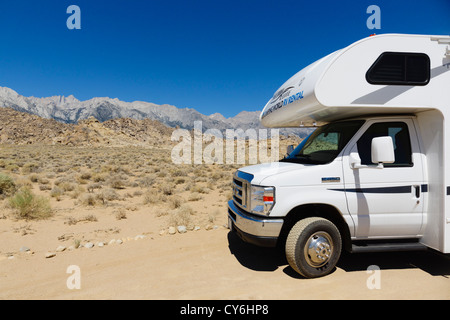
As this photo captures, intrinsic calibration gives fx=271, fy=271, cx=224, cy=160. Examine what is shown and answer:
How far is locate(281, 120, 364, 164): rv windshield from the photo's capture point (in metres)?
4.32

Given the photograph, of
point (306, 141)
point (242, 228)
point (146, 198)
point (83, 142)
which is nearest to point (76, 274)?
point (242, 228)

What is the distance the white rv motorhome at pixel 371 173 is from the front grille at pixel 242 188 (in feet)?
0.17

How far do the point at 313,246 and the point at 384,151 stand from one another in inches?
65.8

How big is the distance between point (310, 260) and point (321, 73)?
276cm

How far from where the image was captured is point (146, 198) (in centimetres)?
1050

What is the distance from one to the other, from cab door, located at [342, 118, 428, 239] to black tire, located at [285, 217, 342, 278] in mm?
403

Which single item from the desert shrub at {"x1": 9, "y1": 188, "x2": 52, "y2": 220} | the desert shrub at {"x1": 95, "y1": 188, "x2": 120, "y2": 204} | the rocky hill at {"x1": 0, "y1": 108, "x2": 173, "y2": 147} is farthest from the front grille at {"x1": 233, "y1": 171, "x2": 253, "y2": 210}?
the rocky hill at {"x1": 0, "y1": 108, "x2": 173, "y2": 147}

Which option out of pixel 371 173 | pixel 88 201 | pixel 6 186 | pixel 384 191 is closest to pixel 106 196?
pixel 88 201

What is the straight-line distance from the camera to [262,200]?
13.1 ft

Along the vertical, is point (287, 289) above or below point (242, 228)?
below

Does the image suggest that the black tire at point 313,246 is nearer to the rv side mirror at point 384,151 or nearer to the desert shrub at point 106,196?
the rv side mirror at point 384,151

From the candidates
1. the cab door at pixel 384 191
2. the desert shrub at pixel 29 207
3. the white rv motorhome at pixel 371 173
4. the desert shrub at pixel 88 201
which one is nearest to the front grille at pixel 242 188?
the white rv motorhome at pixel 371 173

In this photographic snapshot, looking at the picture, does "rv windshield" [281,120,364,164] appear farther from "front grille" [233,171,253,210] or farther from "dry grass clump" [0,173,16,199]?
"dry grass clump" [0,173,16,199]
